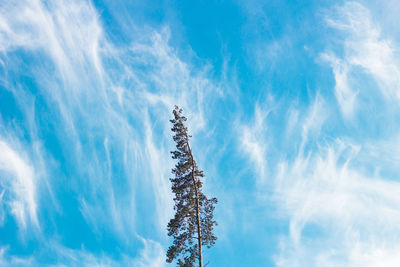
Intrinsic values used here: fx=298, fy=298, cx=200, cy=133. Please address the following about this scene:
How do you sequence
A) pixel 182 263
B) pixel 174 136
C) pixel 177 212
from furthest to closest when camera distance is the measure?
pixel 174 136 → pixel 177 212 → pixel 182 263

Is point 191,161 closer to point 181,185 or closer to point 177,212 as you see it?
point 181,185

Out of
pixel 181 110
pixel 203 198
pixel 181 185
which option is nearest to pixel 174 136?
pixel 181 110

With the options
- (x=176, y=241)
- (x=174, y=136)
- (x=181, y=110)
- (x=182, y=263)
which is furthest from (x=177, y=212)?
(x=181, y=110)

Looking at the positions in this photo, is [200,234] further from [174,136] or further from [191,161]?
[174,136]

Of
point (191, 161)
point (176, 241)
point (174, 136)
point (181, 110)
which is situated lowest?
point (176, 241)

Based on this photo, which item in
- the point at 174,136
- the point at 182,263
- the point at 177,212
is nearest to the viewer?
the point at 182,263

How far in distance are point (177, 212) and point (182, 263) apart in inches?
151

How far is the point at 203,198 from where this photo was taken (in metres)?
24.4

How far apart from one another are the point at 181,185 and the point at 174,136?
4.37m

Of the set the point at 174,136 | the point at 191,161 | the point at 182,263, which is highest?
the point at 174,136

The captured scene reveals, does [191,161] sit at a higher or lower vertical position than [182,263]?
higher

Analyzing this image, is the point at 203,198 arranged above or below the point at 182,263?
above

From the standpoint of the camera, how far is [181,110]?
27.4 meters

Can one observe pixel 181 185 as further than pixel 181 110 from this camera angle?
No
